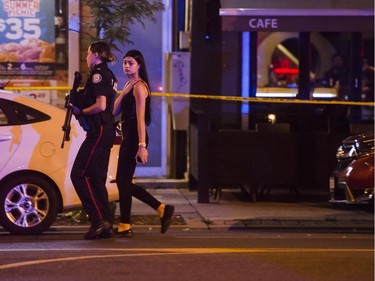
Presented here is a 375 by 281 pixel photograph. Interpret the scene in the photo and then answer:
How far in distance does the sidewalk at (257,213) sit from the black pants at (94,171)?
138 cm

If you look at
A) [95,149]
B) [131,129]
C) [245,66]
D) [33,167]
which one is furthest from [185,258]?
[245,66]

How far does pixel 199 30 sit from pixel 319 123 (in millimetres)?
2513

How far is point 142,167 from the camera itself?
45.0ft

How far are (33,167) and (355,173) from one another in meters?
3.52

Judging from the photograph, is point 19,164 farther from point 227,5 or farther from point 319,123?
point 319,123

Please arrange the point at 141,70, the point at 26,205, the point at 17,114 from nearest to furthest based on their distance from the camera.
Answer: the point at 141,70 → the point at 26,205 → the point at 17,114

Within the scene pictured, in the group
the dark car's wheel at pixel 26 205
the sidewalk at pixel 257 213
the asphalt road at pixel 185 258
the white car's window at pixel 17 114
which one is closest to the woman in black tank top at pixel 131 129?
the asphalt road at pixel 185 258

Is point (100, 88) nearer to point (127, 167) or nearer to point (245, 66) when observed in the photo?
point (127, 167)

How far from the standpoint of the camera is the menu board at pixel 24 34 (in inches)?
512

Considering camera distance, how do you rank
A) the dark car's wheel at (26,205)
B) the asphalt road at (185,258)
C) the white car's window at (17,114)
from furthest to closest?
the white car's window at (17,114) → the dark car's wheel at (26,205) → the asphalt road at (185,258)

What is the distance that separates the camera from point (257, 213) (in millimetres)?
10953

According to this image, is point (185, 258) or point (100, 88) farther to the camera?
point (100, 88)

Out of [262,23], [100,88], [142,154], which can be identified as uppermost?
[262,23]

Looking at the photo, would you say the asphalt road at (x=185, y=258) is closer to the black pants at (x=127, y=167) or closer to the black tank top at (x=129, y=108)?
the black pants at (x=127, y=167)
